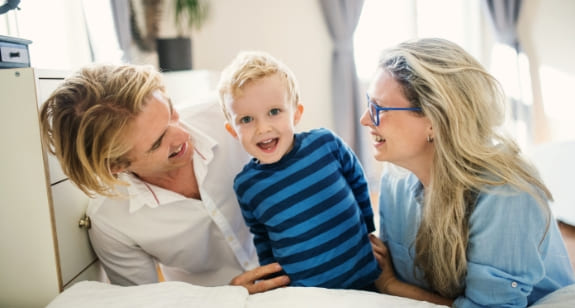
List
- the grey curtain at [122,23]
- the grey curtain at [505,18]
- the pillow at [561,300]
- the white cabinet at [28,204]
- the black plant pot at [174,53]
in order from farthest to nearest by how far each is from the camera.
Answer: the grey curtain at [505,18] < the black plant pot at [174,53] < the grey curtain at [122,23] < the white cabinet at [28,204] < the pillow at [561,300]

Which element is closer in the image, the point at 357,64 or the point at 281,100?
the point at 281,100

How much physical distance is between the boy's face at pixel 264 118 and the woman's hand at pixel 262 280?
1.15ft

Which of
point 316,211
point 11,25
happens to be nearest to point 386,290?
point 316,211

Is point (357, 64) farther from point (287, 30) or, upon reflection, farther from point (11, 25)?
point (11, 25)

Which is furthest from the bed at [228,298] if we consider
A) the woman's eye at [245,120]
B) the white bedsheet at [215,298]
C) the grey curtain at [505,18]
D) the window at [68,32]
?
the grey curtain at [505,18]

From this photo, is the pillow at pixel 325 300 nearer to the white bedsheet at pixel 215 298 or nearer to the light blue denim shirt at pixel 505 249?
the white bedsheet at pixel 215 298

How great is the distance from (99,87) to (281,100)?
1.79 feet

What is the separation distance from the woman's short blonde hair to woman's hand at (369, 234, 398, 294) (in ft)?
2.91

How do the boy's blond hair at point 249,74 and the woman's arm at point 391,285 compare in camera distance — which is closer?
the woman's arm at point 391,285

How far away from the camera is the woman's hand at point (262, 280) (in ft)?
3.88

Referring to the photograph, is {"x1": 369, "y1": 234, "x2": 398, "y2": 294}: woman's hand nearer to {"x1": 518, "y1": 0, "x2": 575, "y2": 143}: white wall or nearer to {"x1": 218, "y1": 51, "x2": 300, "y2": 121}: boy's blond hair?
{"x1": 218, "y1": 51, "x2": 300, "y2": 121}: boy's blond hair

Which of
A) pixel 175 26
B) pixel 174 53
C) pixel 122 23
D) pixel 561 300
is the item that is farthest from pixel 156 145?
pixel 175 26

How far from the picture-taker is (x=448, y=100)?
35.8 inches

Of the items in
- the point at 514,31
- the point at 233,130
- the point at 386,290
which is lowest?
the point at 386,290
